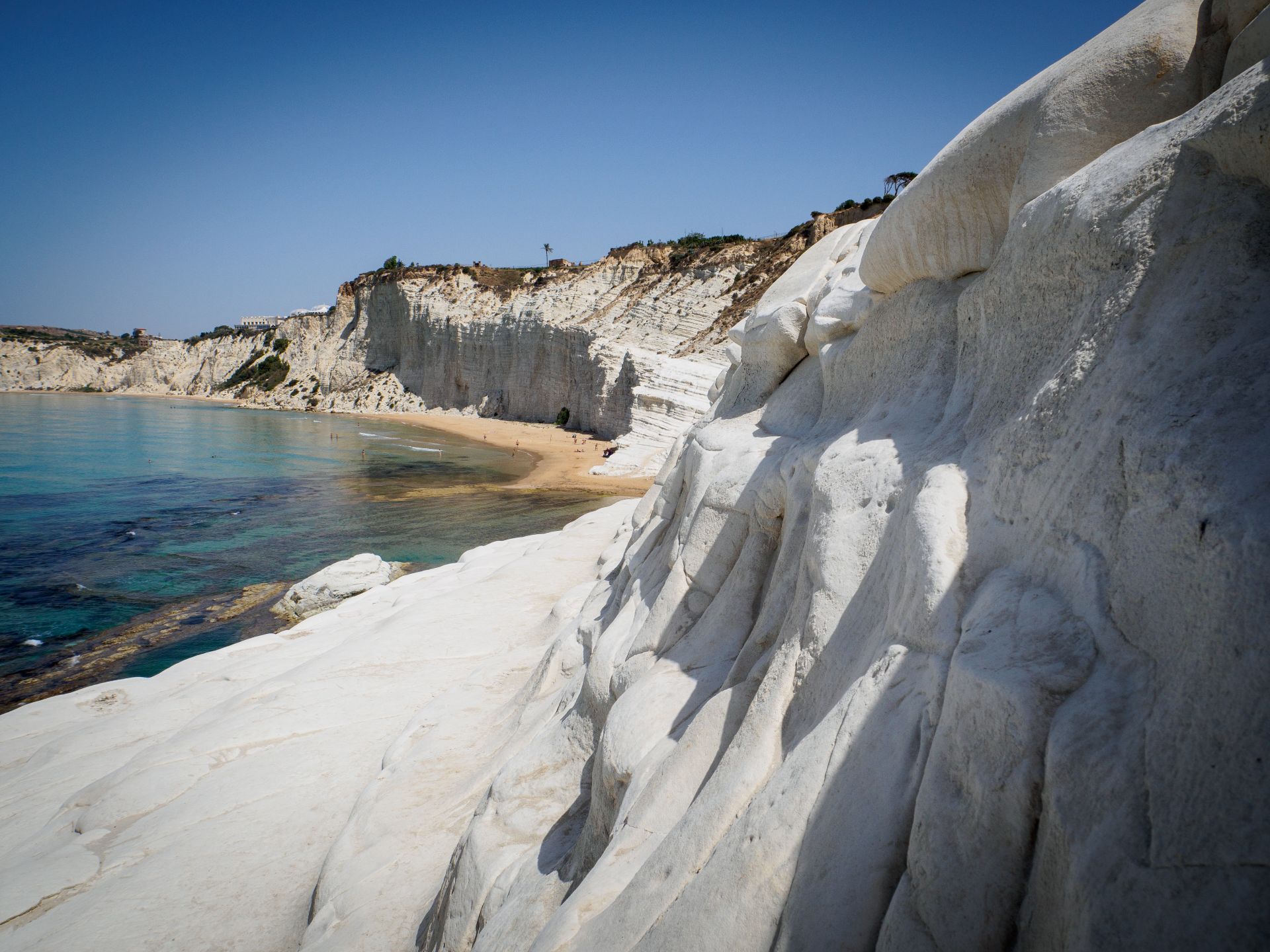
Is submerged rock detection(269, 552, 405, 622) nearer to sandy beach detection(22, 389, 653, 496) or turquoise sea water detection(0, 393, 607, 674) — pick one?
turquoise sea water detection(0, 393, 607, 674)

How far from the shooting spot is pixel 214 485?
26.6 metres

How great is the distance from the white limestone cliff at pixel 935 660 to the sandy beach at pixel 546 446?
19.0 m

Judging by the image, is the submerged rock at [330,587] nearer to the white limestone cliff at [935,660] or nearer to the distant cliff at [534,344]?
the white limestone cliff at [935,660]

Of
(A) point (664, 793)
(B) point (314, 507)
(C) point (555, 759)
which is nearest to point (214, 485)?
(B) point (314, 507)

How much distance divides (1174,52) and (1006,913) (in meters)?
3.21

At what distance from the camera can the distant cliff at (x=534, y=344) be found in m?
32.7

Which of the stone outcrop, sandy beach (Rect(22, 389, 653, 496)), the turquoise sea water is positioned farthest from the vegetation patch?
the turquoise sea water

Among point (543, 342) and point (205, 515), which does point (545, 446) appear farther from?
point (205, 515)

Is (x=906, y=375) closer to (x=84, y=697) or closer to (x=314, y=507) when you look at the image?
(x=84, y=697)

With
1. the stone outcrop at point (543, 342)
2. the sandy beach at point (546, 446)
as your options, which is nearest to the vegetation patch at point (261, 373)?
the stone outcrop at point (543, 342)

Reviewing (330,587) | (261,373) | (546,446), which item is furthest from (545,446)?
(261,373)

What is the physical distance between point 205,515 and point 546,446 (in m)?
17.5

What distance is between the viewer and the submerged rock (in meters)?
13.3

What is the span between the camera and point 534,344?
4588 centimetres
